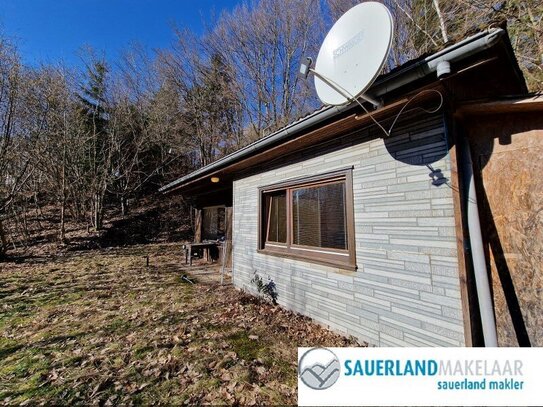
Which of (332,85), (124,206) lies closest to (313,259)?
(332,85)

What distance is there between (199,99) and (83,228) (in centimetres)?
993

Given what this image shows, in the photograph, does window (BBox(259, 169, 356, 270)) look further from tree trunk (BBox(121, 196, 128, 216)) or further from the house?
tree trunk (BBox(121, 196, 128, 216))

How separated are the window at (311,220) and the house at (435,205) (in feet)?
0.09

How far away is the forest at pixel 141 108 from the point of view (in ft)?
36.6

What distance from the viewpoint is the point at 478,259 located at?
247cm

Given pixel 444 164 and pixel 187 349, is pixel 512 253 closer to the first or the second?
pixel 444 164

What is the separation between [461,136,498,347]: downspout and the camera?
2318 mm

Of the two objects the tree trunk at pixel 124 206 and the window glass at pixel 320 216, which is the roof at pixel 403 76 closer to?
the window glass at pixel 320 216

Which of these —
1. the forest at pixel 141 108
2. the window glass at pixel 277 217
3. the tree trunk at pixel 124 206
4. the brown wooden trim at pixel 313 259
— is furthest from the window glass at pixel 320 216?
the tree trunk at pixel 124 206

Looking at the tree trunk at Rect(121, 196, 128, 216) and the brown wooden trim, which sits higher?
the tree trunk at Rect(121, 196, 128, 216)

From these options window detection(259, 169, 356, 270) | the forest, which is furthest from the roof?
the forest

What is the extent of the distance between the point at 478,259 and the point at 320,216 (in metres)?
2.10

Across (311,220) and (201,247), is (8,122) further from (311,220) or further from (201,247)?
(311,220)

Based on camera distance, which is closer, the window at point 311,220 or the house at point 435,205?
the house at point 435,205
